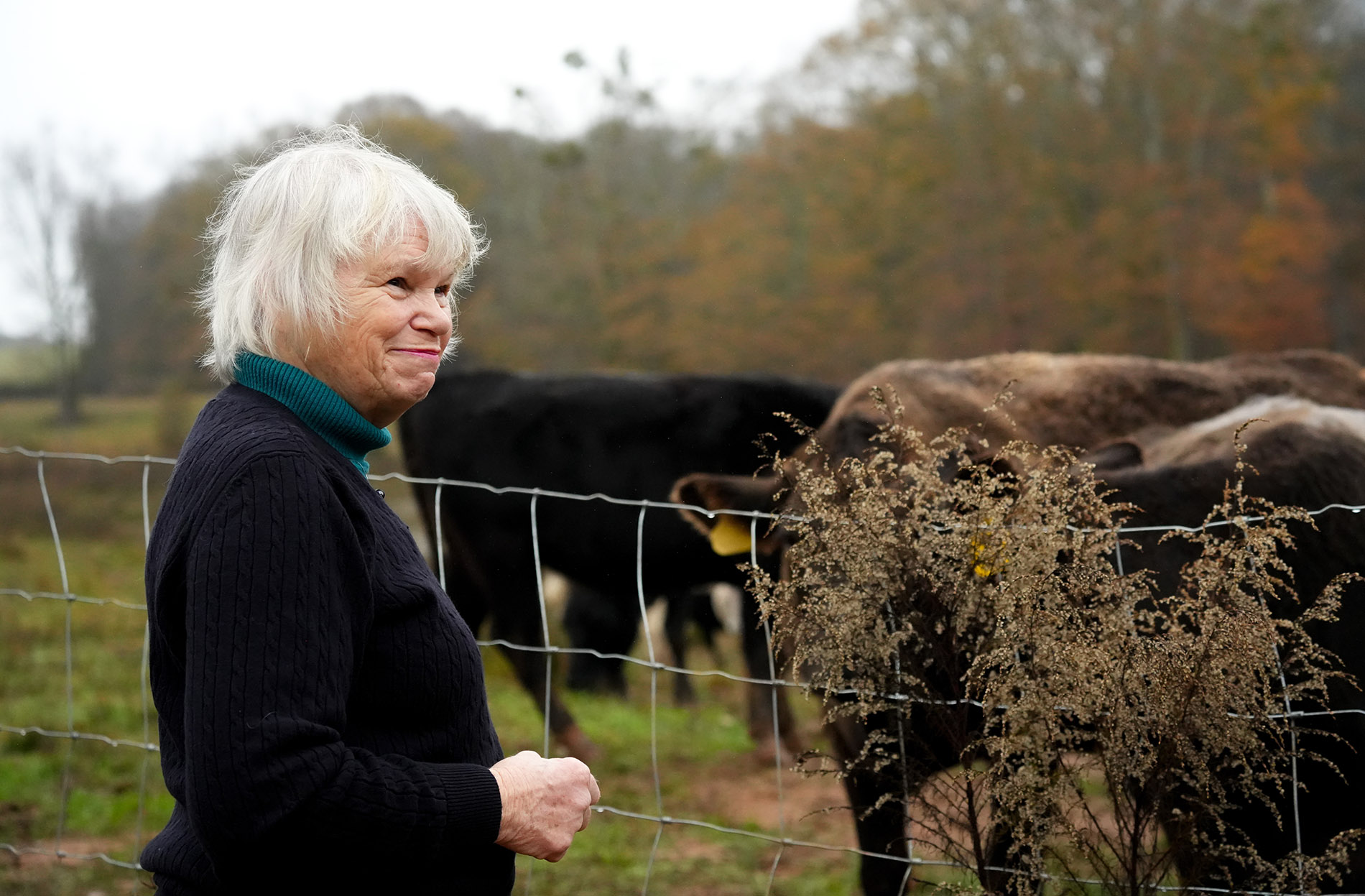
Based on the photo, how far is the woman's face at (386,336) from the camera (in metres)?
1.57

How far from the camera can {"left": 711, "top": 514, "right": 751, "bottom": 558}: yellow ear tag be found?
3432mm

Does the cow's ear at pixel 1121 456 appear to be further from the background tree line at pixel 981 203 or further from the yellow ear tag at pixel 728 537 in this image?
the background tree line at pixel 981 203

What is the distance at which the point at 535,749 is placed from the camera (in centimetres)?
637

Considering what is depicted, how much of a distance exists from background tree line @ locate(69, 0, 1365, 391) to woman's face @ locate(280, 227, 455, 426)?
14817 millimetres

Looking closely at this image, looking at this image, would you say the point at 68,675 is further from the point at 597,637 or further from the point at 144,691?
the point at 597,637

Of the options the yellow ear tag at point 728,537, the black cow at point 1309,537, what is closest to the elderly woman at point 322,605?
the black cow at point 1309,537

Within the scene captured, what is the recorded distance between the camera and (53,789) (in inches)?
199

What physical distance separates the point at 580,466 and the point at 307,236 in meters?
5.35

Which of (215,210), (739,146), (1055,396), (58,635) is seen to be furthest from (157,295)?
(215,210)

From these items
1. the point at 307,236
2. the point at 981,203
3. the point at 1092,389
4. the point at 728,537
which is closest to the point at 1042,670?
the point at 307,236

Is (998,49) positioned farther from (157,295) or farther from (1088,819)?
(1088,819)

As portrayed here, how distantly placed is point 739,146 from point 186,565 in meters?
18.5

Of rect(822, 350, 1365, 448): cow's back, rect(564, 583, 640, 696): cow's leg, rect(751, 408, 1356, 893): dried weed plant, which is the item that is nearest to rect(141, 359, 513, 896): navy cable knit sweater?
rect(751, 408, 1356, 893): dried weed plant

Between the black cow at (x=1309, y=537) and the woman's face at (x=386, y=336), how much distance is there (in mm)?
1560
